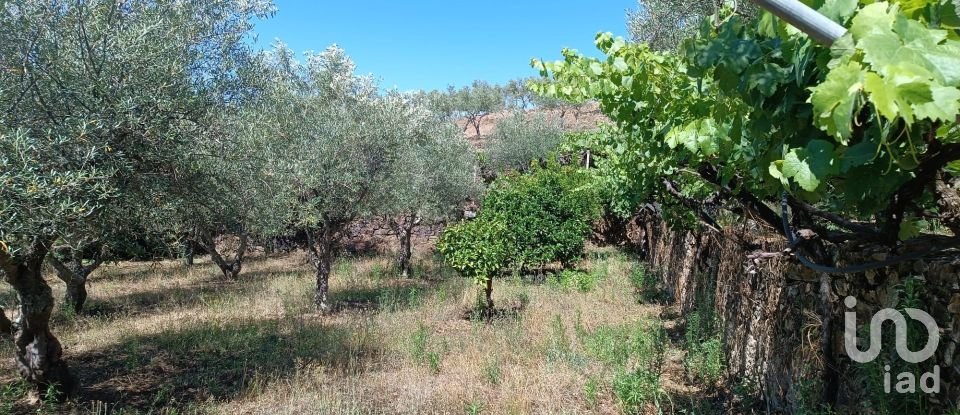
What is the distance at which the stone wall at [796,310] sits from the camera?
2.35 metres

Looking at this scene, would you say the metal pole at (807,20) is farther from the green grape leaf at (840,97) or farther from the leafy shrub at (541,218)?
the leafy shrub at (541,218)

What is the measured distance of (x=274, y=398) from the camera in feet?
17.9

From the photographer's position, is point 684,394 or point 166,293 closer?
point 684,394

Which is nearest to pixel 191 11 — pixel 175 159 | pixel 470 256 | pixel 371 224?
pixel 175 159

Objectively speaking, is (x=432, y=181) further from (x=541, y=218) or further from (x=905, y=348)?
(x=905, y=348)

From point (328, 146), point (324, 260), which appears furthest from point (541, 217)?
point (328, 146)

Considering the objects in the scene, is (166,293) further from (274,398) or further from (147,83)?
(147,83)

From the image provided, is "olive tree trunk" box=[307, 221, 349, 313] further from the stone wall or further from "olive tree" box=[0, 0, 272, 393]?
the stone wall

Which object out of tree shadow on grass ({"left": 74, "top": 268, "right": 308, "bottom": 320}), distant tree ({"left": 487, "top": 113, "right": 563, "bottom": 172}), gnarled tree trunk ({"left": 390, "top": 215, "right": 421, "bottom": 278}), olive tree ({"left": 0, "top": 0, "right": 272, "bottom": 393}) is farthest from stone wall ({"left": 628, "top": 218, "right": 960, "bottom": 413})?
distant tree ({"left": 487, "top": 113, "right": 563, "bottom": 172})

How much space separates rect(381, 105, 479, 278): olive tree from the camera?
532 inches

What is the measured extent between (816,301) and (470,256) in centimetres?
585

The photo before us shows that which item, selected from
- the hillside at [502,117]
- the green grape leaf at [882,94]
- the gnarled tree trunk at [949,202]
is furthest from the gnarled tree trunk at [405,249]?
the hillside at [502,117]

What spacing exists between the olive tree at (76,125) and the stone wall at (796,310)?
520 centimetres

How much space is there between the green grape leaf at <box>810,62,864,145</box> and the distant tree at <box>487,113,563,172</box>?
82.3 feet
